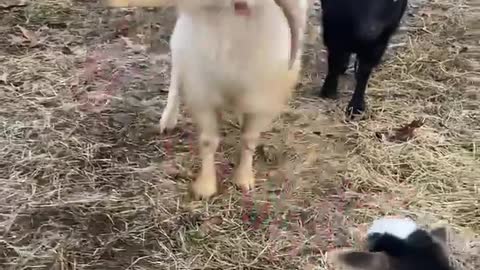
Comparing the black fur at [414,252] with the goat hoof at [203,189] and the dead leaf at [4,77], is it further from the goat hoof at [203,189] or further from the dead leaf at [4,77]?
the dead leaf at [4,77]

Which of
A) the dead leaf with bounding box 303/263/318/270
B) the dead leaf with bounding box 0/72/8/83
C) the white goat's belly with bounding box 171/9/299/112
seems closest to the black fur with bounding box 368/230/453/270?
the dead leaf with bounding box 303/263/318/270

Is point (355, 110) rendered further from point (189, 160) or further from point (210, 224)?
point (210, 224)

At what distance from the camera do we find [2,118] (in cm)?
393

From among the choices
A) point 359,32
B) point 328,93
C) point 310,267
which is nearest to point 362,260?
point 310,267

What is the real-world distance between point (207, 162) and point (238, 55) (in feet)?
1.91

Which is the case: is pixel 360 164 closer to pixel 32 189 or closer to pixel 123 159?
pixel 123 159

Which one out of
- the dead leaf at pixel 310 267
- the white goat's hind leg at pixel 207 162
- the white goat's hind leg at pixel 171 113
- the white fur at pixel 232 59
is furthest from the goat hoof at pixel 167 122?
the dead leaf at pixel 310 267

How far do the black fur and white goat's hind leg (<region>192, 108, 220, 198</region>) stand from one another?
1036 millimetres

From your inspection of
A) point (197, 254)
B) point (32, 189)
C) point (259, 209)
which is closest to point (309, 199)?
point (259, 209)

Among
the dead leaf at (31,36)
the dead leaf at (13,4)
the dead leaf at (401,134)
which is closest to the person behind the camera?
the dead leaf at (401,134)

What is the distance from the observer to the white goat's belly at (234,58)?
2.95 metres

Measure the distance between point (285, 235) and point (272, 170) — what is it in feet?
1.62

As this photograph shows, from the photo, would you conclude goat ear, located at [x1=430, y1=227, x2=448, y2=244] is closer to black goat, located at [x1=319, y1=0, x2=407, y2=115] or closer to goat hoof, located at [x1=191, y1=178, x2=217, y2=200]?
goat hoof, located at [x1=191, y1=178, x2=217, y2=200]

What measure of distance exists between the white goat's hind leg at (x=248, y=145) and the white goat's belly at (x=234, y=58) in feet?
0.38
